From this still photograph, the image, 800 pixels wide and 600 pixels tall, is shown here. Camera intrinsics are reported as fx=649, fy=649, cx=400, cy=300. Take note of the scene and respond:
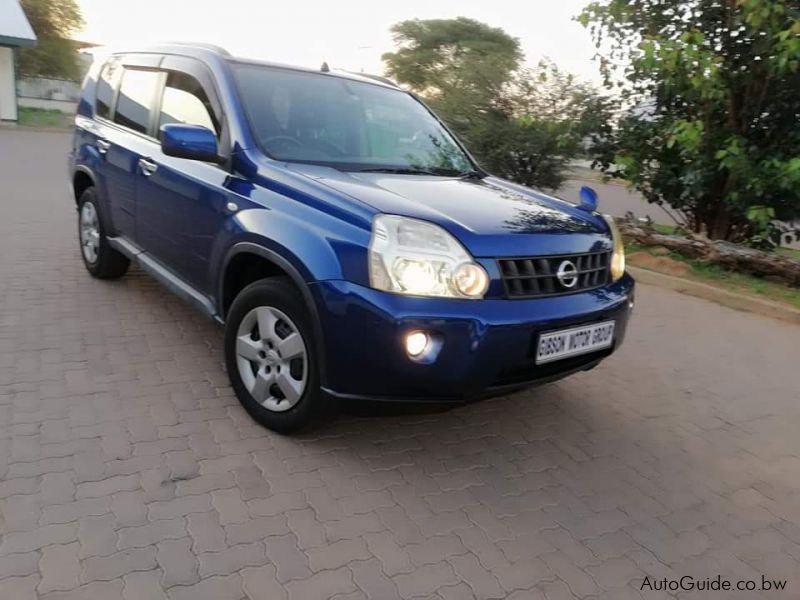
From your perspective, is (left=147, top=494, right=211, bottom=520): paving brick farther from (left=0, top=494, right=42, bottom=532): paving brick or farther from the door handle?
the door handle

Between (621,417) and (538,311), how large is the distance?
55.1 inches

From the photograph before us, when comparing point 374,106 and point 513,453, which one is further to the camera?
point 374,106

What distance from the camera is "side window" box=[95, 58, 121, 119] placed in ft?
16.0

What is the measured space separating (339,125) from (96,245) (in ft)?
8.51

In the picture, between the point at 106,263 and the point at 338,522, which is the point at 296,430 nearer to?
the point at 338,522

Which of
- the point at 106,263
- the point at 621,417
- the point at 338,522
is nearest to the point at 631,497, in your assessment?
the point at 621,417

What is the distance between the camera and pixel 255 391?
313 cm

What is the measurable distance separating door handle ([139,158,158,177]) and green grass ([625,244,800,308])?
5.73 meters

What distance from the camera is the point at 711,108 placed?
7.73 meters

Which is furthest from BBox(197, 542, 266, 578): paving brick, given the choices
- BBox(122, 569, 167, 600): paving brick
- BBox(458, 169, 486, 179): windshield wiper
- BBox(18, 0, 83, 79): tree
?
BBox(18, 0, 83, 79): tree

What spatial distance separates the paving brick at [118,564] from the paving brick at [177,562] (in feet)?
0.12

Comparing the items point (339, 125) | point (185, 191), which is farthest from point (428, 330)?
point (185, 191)

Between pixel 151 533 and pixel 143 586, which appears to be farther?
pixel 151 533

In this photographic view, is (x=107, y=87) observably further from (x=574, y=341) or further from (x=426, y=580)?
(x=426, y=580)
